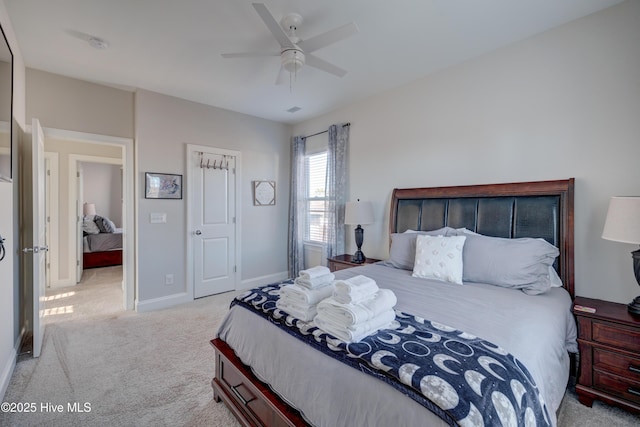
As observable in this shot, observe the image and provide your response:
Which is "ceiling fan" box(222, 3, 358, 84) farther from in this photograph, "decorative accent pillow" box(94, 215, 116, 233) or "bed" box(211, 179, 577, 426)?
"decorative accent pillow" box(94, 215, 116, 233)

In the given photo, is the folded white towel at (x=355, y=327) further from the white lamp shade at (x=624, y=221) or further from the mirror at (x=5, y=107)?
the mirror at (x=5, y=107)

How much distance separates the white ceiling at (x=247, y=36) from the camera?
209 centimetres

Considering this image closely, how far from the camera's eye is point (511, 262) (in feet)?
6.99

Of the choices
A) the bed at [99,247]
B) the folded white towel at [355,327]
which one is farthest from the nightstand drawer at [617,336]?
the bed at [99,247]

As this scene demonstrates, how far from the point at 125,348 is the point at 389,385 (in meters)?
2.73

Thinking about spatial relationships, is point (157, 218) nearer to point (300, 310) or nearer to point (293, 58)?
point (293, 58)

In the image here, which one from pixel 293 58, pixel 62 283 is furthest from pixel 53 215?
pixel 293 58

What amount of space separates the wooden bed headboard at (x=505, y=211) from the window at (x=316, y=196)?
1552 millimetres

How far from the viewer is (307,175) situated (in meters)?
4.78

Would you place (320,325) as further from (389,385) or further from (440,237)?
(440,237)

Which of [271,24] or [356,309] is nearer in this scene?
[356,309]

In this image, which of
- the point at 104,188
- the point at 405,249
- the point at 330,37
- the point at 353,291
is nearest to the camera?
the point at 353,291

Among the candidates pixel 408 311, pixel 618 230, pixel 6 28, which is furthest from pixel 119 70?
pixel 618 230

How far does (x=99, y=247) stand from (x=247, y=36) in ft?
19.1
